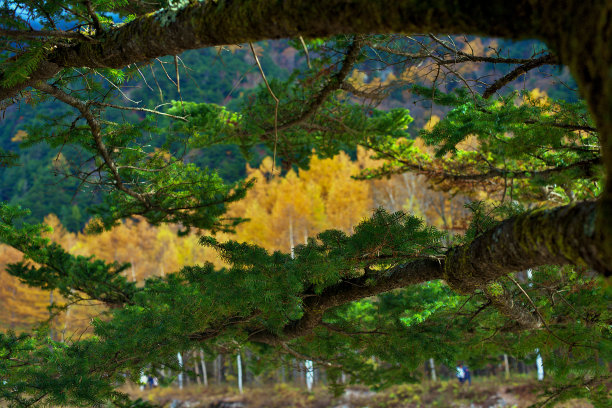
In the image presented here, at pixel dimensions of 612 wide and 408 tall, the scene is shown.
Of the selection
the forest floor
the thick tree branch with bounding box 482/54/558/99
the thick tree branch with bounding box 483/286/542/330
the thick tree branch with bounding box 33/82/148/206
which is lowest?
the forest floor

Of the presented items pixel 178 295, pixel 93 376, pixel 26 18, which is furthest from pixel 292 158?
pixel 26 18

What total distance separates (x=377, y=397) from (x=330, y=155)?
11.2 meters

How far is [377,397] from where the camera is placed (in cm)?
1524

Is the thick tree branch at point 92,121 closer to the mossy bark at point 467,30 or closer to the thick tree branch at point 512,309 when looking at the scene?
the mossy bark at point 467,30

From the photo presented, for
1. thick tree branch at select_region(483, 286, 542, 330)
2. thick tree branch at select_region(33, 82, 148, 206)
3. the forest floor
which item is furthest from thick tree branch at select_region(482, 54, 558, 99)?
the forest floor

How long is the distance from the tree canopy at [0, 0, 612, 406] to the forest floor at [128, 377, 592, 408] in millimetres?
7996

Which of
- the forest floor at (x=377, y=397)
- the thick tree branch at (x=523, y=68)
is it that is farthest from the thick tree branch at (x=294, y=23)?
the forest floor at (x=377, y=397)

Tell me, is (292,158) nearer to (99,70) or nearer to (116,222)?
(116,222)

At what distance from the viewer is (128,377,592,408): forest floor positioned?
44.2 feet

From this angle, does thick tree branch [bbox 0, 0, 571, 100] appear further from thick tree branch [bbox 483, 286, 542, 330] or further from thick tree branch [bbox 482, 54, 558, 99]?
thick tree branch [bbox 483, 286, 542, 330]

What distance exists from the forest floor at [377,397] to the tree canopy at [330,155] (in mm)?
7996

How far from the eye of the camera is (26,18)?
105 inches

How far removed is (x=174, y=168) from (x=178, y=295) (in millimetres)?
1456

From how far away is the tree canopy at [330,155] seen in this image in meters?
1.50
